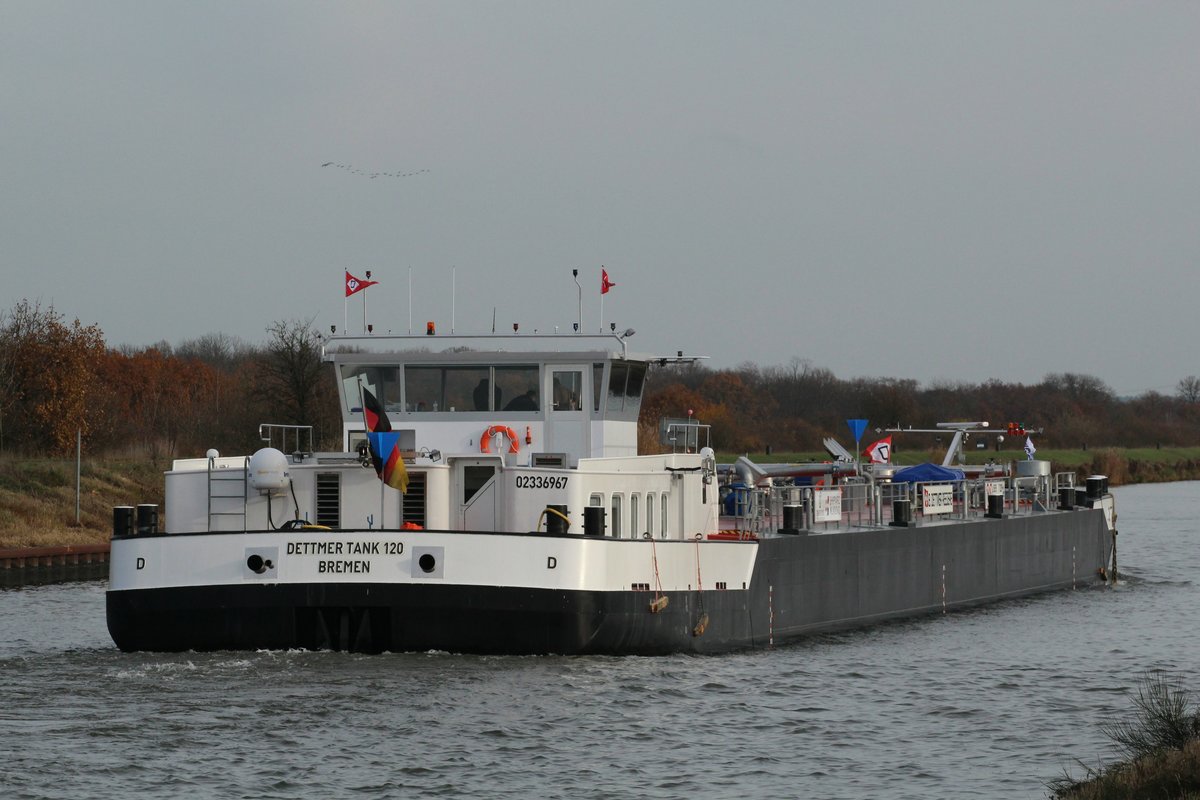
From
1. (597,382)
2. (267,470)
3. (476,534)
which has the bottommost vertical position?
(476,534)

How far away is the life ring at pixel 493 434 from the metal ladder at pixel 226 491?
3.54m

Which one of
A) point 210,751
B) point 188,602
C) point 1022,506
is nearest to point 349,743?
point 210,751

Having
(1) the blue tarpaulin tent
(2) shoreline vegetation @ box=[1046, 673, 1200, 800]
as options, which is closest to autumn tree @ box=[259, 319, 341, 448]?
(1) the blue tarpaulin tent

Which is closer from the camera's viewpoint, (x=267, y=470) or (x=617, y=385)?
(x=267, y=470)

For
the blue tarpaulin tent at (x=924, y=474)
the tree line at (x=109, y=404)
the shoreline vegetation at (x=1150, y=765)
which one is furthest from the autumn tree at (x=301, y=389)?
the shoreline vegetation at (x=1150, y=765)

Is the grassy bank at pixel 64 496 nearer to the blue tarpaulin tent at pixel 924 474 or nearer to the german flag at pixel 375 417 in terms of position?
the blue tarpaulin tent at pixel 924 474

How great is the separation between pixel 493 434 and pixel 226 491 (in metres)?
4.02

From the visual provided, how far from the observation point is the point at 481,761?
54.5ft

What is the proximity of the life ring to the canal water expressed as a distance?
382cm

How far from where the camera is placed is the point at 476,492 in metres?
22.2

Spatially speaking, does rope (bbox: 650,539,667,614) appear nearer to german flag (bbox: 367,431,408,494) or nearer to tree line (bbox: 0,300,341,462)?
german flag (bbox: 367,431,408,494)

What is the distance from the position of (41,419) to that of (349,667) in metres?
37.2

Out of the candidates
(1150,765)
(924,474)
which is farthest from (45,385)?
(1150,765)

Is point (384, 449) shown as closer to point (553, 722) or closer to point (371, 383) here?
point (371, 383)
